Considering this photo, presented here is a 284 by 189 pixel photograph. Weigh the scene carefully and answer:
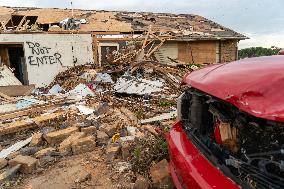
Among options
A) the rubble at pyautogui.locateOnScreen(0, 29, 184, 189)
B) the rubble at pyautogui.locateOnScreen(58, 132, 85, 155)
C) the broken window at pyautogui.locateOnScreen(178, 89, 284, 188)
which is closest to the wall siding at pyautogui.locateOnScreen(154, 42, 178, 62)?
the rubble at pyautogui.locateOnScreen(0, 29, 184, 189)

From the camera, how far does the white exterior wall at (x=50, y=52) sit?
15.0 m

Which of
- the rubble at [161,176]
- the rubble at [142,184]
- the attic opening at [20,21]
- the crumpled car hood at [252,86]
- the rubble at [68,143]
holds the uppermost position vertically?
the attic opening at [20,21]

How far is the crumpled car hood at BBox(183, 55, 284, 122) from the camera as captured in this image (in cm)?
174

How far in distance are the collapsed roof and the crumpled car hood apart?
16.8 meters

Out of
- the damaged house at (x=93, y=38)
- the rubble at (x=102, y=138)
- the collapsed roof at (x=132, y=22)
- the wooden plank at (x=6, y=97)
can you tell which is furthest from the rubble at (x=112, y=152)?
the collapsed roof at (x=132, y=22)

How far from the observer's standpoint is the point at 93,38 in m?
16.9

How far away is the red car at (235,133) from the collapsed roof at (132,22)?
652 inches

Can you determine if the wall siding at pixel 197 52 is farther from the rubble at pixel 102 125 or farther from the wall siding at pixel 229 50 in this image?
the rubble at pixel 102 125

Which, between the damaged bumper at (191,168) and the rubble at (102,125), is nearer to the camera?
the damaged bumper at (191,168)

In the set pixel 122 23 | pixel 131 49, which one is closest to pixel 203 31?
pixel 122 23

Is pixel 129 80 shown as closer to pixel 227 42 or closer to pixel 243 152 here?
pixel 243 152

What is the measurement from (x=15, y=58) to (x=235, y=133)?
53.7 feet

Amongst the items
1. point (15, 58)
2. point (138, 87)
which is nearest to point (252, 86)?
point (138, 87)

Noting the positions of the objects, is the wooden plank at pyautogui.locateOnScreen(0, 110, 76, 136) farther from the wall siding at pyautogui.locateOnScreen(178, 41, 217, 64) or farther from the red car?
the wall siding at pyautogui.locateOnScreen(178, 41, 217, 64)
